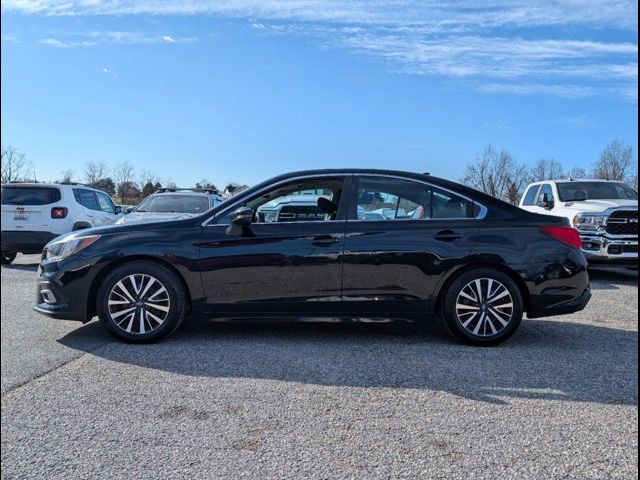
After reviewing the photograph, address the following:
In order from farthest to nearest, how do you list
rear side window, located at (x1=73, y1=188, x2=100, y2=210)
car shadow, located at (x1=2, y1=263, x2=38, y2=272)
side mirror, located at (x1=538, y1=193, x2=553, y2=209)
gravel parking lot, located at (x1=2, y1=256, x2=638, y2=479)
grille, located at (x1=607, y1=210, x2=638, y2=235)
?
rear side window, located at (x1=73, y1=188, x2=100, y2=210), side mirror, located at (x1=538, y1=193, x2=553, y2=209), car shadow, located at (x1=2, y1=263, x2=38, y2=272), grille, located at (x1=607, y1=210, x2=638, y2=235), gravel parking lot, located at (x1=2, y1=256, x2=638, y2=479)

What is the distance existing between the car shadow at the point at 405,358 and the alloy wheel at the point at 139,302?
208mm

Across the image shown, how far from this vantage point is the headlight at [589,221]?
930 centimetres

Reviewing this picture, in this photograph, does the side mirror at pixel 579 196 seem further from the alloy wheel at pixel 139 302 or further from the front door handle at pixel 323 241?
the alloy wheel at pixel 139 302

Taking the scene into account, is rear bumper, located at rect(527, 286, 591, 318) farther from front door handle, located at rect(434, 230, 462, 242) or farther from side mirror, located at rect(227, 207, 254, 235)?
side mirror, located at rect(227, 207, 254, 235)

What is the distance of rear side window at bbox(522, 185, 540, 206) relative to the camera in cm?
1209

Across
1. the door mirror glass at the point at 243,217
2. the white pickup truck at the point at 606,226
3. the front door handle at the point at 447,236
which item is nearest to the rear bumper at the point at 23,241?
the door mirror glass at the point at 243,217

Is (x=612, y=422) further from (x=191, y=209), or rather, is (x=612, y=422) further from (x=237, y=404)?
(x=191, y=209)

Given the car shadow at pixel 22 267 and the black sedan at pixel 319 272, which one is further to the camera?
the car shadow at pixel 22 267

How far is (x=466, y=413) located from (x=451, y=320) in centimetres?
160

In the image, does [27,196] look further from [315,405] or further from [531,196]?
[531,196]

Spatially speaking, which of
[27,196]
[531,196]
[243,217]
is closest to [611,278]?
[531,196]

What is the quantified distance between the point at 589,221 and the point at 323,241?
6688 mm

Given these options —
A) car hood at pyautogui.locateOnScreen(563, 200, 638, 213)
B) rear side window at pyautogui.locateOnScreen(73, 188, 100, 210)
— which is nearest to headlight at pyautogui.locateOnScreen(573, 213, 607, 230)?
car hood at pyautogui.locateOnScreen(563, 200, 638, 213)

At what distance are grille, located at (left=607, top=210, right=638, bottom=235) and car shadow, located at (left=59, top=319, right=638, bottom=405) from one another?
4439 millimetres
